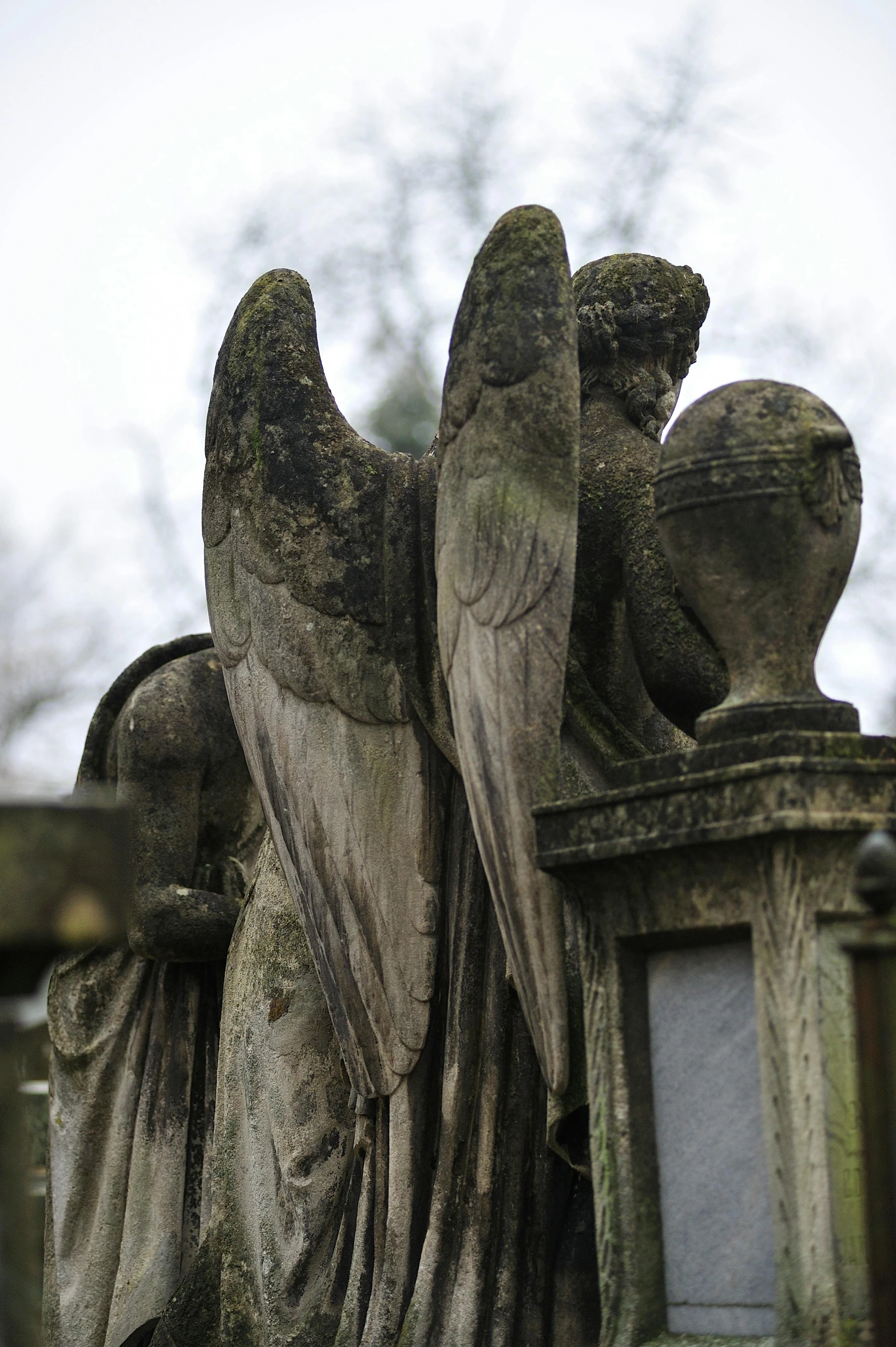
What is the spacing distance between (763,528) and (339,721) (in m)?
1.18

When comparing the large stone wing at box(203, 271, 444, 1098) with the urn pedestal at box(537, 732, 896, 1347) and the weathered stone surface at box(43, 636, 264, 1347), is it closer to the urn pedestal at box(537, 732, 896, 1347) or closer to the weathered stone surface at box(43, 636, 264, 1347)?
the urn pedestal at box(537, 732, 896, 1347)

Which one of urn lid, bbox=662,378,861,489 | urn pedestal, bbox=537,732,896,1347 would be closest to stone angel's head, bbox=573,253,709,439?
urn lid, bbox=662,378,861,489

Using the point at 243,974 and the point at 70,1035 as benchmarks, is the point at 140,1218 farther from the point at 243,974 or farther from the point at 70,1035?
the point at 243,974

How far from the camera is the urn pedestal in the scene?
2.68 metres

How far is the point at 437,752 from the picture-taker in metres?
3.81

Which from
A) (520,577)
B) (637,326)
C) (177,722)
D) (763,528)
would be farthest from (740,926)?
(177,722)

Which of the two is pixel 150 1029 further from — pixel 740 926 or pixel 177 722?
pixel 740 926

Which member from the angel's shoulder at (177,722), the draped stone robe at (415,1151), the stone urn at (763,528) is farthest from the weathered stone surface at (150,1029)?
the stone urn at (763,528)

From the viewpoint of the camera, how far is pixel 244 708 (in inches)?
154

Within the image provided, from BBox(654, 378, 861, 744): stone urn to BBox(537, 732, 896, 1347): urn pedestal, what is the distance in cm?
20

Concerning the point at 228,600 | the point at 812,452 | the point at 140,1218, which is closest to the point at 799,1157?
the point at 812,452

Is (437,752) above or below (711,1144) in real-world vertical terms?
above

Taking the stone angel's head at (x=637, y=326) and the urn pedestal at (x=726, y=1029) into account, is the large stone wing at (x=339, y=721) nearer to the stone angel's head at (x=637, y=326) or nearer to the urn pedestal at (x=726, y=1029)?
the stone angel's head at (x=637, y=326)

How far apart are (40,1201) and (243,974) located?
2.32m
